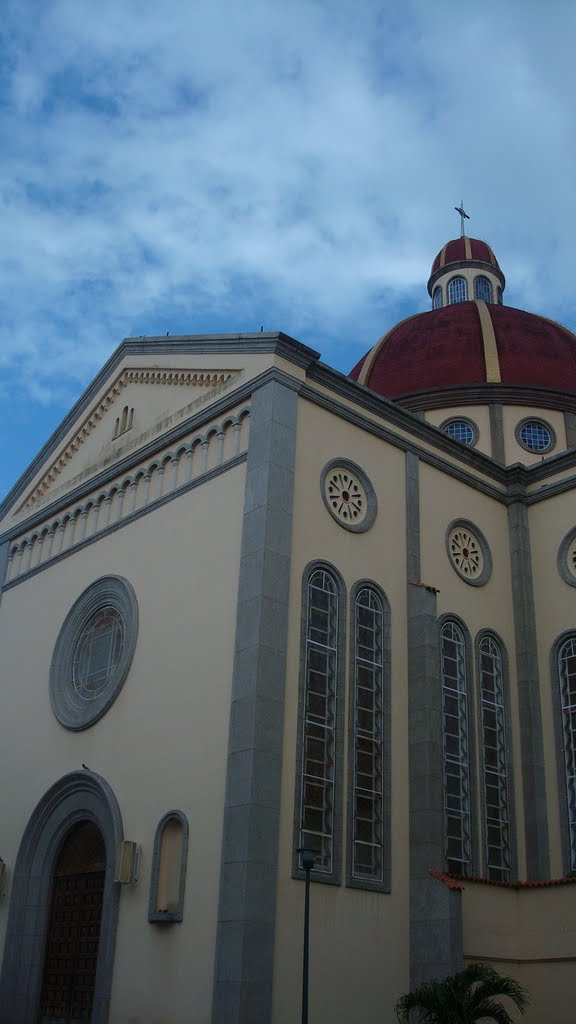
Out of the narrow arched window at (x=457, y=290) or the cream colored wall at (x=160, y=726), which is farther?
the narrow arched window at (x=457, y=290)

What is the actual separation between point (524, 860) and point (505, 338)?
1471 cm

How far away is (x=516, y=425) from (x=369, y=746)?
39.2 feet

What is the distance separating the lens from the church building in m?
16.0

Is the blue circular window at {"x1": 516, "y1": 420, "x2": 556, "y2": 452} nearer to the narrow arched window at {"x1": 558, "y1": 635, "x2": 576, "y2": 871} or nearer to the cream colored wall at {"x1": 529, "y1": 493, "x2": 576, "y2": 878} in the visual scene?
the cream colored wall at {"x1": 529, "y1": 493, "x2": 576, "y2": 878}

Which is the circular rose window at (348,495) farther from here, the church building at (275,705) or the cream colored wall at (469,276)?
the cream colored wall at (469,276)

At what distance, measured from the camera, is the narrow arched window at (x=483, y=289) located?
34594 millimetres

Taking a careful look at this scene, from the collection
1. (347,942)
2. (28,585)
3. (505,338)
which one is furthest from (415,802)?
(505,338)

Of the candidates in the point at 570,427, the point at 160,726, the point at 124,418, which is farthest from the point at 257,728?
the point at 570,427

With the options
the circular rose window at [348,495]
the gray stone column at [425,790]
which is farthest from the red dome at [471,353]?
the circular rose window at [348,495]

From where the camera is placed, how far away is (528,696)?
21297mm

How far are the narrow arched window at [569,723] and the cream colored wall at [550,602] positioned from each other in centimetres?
18

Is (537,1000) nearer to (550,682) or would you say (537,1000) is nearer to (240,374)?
(550,682)

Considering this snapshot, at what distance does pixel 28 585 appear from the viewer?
79.2ft

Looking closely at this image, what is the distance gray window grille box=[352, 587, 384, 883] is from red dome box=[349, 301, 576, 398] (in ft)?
35.0
